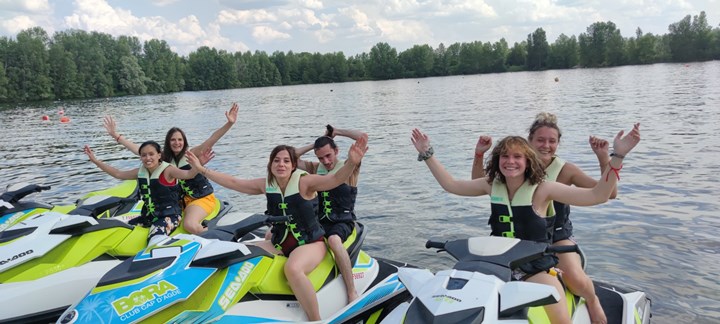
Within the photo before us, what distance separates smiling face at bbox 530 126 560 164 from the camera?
4.16 m

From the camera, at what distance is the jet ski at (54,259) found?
4.30 m

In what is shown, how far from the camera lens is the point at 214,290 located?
366cm

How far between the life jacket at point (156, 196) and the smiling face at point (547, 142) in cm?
390

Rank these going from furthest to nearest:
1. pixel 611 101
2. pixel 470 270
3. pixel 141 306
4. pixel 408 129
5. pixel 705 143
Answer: pixel 611 101, pixel 408 129, pixel 705 143, pixel 141 306, pixel 470 270

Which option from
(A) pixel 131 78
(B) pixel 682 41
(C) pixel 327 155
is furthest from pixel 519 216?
(B) pixel 682 41

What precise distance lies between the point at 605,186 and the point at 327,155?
8.10 feet

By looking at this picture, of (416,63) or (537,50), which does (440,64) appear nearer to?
(416,63)

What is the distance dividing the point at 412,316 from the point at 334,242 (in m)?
1.82

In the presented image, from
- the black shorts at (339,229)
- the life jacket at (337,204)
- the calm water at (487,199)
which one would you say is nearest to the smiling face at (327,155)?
the life jacket at (337,204)

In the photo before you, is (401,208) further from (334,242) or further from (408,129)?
(408,129)

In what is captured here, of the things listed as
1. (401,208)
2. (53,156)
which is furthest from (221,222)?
(53,156)

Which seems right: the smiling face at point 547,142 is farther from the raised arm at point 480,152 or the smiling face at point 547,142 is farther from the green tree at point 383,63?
the green tree at point 383,63

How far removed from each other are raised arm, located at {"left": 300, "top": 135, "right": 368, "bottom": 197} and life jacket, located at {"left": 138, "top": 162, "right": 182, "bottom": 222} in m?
2.33

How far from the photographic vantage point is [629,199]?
9.15m
